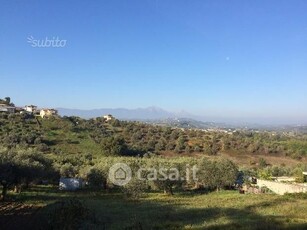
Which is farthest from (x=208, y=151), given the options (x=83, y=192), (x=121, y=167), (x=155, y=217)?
(x=155, y=217)

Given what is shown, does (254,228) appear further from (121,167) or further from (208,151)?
(208,151)

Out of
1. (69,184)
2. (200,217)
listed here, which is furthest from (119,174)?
(200,217)

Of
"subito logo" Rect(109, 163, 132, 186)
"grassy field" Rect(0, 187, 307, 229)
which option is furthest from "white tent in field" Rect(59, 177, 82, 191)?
"grassy field" Rect(0, 187, 307, 229)

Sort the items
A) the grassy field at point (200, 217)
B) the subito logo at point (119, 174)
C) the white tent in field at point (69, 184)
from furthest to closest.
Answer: the white tent in field at point (69, 184), the subito logo at point (119, 174), the grassy field at point (200, 217)

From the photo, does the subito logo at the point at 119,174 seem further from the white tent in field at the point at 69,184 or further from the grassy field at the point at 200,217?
the grassy field at the point at 200,217

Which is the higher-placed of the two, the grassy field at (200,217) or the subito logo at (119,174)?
the grassy field at (200,217)

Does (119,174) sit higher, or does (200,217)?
(200,217)

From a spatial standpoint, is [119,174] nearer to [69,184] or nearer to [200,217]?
[69,184]

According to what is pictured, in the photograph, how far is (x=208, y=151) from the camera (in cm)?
9425

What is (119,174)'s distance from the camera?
181 feet

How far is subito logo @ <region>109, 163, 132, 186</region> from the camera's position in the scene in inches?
2103

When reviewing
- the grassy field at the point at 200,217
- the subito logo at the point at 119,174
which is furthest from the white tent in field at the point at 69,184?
the grassy field at the point at 200,217

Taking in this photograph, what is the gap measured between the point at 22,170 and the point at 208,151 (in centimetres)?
5756

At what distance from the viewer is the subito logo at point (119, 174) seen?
53406 millimetres
